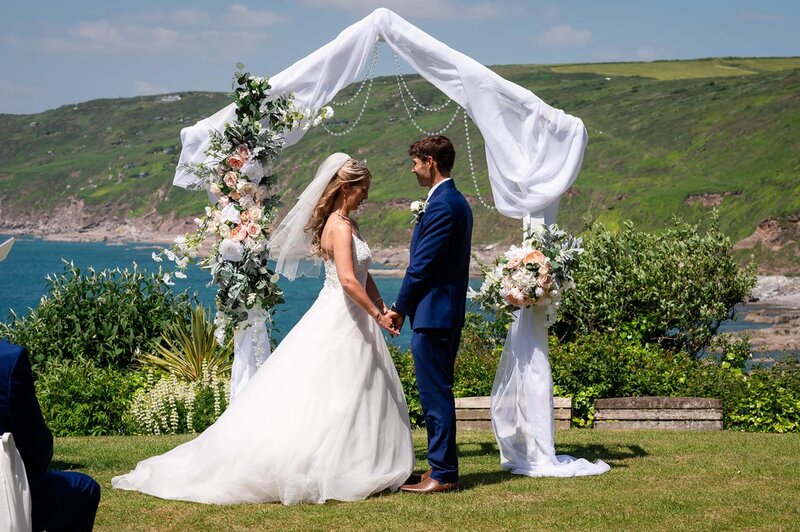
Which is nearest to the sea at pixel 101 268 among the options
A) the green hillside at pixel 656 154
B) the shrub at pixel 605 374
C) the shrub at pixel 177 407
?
the green hillside at pixel 656 154

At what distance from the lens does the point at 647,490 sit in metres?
7.50

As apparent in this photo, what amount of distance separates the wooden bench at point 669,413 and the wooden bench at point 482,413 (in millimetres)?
554

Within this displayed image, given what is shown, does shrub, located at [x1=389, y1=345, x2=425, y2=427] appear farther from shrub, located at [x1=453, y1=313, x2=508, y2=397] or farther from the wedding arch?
the wedding arch

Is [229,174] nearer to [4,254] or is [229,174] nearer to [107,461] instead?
[107,461]

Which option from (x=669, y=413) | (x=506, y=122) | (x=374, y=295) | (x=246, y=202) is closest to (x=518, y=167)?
(x=506, y=122)

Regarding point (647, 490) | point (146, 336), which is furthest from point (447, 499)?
point (146, 336)

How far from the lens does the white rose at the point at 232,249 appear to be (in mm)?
9031

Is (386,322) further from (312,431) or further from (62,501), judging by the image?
(62,501)

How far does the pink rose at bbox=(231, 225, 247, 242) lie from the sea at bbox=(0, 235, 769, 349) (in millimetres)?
43670

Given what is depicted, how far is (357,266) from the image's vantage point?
7727 mm

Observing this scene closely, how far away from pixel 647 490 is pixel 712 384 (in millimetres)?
5095

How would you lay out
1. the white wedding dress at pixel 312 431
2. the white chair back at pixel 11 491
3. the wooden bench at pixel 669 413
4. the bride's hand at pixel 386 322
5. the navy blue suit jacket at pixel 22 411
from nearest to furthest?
1. the navy blue suit jacket at pixel 22 411
2. the white chair back at pixel 11 491
3. the white wedding dress at pixel 312 431
4. the bride's hand at pixel 386 322
5. the wooden bench at pixel 669 413

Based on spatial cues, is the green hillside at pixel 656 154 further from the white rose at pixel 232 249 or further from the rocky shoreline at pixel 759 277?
the white rose at pixel 232 249

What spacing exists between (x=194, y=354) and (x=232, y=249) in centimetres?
447
